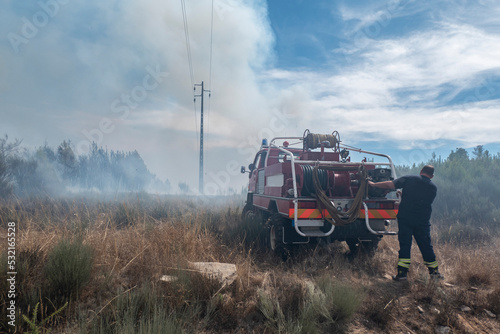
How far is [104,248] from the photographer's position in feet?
14.6

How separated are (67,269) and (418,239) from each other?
5.56 m

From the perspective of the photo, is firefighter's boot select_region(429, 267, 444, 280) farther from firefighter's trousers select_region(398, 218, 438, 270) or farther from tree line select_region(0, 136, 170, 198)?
tree line select_region(0, 136, 170, 198)

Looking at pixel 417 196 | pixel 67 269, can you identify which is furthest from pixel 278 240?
pixel 67 269

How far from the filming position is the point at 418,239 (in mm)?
5266

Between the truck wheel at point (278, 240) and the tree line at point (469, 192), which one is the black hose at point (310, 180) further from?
the tree line at point (469, 192)

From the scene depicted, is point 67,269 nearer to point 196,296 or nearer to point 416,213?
point 196,296

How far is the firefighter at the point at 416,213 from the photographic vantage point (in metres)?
5.16

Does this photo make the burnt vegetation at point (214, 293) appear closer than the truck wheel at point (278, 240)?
Yes

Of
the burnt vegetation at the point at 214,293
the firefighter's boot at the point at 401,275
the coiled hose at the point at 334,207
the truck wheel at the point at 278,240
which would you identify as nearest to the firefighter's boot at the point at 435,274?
the burnt vegetation at the point at 214,293

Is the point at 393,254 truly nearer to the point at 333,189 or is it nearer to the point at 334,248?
the point at 334,248

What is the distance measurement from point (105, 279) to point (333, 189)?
13.6 ft

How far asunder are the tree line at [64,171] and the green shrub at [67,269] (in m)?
12.0

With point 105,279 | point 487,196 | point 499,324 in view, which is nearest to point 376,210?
point 499,324

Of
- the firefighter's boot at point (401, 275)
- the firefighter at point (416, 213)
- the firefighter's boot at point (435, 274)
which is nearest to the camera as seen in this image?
the firefighter's boot at point (435, 274)
